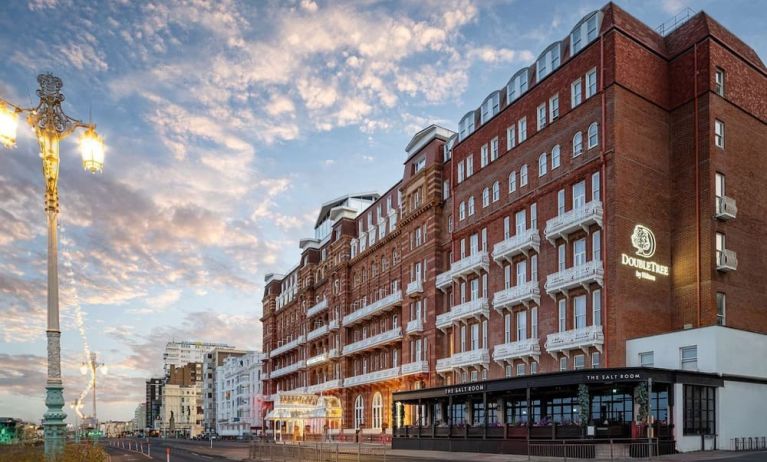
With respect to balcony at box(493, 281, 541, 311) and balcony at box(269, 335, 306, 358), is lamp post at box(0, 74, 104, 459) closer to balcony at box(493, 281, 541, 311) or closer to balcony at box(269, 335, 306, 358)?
balcony at box(493, 281, 541, 311)

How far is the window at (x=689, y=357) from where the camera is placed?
41469 millimetres

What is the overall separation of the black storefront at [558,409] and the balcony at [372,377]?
12862mm

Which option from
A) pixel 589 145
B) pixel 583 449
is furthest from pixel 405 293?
pixel 583 449

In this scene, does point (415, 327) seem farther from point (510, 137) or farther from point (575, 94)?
point (575, 94)

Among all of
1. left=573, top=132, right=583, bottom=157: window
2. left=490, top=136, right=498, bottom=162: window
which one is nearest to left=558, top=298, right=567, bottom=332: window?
left=573, top=132, right=583, bottom=157: window

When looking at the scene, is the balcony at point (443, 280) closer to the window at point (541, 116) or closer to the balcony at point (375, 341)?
the balcony at point (375, 341)

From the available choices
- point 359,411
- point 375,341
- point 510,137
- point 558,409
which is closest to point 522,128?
point 510,137

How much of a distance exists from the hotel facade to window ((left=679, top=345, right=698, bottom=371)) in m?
0.07

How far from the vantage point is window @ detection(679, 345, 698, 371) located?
4147cm

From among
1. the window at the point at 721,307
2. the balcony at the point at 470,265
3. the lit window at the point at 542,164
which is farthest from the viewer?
the balcony at the point at 470,265

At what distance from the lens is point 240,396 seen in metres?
157

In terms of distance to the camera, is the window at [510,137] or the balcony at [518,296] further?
the window at [510,137]

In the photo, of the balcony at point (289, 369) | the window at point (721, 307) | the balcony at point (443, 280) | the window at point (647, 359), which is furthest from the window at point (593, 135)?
the balcony at point (289, 369)

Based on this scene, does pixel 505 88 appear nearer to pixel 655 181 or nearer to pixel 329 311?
pixel 655 181
